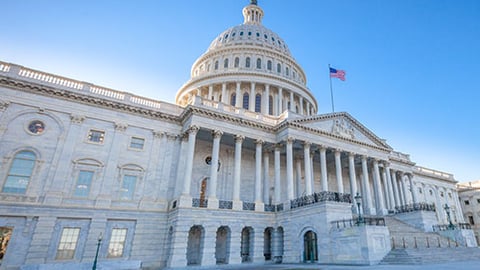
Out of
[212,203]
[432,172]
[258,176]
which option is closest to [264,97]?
[258,176]

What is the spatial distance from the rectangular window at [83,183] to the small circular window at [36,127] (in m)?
4.52

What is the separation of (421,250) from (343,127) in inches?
642

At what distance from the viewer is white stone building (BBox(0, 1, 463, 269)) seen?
19.6 m

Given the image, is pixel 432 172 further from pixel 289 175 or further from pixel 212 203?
pixel 212 203

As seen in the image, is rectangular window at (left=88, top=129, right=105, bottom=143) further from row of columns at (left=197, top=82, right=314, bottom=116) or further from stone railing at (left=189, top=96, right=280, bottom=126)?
row of columns at (left=197, top=82, right=314, bottom=116)

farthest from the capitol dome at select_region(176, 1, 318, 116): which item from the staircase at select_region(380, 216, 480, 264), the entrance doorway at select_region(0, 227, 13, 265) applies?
the entrance doorway at select_region(0, 227, 13, 265)

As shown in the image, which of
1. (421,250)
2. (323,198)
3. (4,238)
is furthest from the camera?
(323,198)

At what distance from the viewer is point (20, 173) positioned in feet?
66.4

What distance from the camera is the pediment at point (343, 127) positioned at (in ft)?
97.7

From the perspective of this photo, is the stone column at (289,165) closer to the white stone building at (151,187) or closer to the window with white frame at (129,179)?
the white stone building at (151,187)

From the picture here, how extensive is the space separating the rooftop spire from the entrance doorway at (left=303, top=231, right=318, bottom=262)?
2065 inches

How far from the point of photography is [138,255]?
21453mm

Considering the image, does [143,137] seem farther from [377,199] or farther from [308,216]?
[377,199]

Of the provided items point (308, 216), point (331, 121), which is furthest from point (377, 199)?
point (308, 216)
